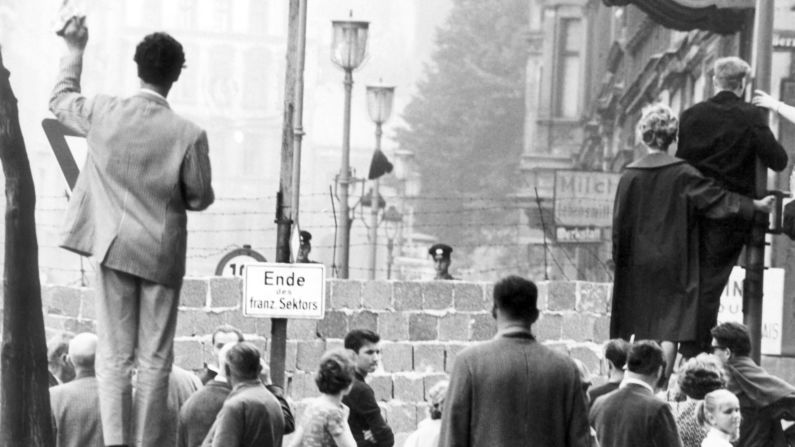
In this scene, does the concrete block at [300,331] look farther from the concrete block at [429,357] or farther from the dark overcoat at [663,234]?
the dark overcoat at [663,234]

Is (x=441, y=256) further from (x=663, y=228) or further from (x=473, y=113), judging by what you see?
(x=473, y=113)

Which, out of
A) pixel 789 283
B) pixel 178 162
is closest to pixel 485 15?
pixel 789 283

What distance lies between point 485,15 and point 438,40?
6.80 ft

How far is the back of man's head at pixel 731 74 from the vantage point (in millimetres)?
11891

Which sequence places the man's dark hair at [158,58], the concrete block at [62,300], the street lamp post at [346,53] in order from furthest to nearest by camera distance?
the street lamp post at [346,53]
the concrete block at [62,300]
the man's dark hair at [158,58]

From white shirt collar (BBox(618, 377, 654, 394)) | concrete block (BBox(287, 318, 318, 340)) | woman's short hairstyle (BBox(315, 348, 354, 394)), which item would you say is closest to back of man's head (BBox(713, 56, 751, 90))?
white shirt collar (BBox(618, 377, 654, 394))

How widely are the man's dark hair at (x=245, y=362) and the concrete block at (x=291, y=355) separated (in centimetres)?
1299

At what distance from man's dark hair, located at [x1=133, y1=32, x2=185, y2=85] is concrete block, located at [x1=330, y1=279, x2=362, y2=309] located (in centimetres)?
1582

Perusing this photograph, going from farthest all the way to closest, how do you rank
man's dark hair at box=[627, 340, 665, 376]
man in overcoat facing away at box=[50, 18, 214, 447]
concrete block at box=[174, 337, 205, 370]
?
1. concrete block at box=[174, 337, 205, 370]
2. man's dark hair at box=[627, 340, 665, 376]
3. man in overcoat facing away at box=[50, 18, 214, 447]

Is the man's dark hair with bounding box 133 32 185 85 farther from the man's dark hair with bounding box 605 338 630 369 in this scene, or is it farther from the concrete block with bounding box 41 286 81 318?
the concrete block with bounding box 41 286 81 318

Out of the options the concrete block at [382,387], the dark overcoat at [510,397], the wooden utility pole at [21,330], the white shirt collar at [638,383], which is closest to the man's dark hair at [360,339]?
the white shirt collar at [638,383]

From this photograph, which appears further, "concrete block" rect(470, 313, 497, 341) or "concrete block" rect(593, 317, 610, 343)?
"concrete block" rect(470, 313, 497, 341)

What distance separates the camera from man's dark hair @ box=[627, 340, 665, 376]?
1008 centimetres

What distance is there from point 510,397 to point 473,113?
1966 inches
